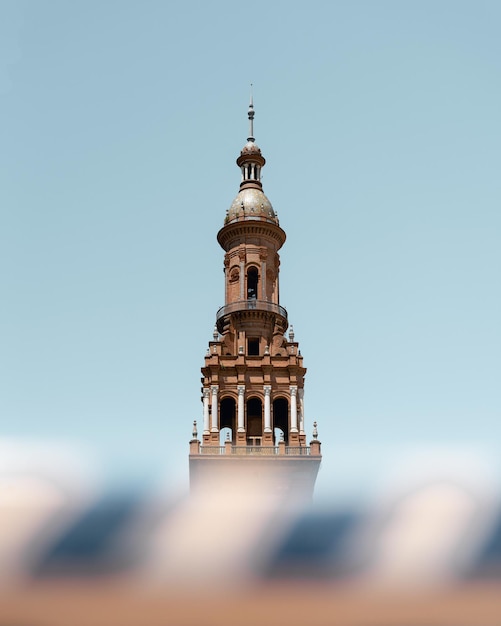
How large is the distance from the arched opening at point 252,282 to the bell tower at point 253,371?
8 cm

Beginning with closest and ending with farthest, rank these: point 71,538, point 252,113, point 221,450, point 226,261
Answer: point 71,538 < point 221,450 < point 226,261 < point 252,113

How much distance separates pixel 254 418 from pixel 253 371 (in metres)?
3.88

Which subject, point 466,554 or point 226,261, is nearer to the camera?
point 466,554

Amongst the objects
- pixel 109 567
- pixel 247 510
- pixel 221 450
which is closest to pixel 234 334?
pixel 221 450

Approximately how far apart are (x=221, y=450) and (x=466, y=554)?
35.5m

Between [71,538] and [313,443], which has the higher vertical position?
[313,443]

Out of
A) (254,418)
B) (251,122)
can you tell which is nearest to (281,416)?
(254,418)

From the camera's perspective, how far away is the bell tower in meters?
58.7

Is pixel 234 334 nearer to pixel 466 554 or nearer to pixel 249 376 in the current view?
pixel 249 376

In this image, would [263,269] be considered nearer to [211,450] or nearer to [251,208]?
[251,208]

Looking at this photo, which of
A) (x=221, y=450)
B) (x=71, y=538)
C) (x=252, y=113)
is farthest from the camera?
(x=252, y=113)

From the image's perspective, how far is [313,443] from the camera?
5956 centimetres

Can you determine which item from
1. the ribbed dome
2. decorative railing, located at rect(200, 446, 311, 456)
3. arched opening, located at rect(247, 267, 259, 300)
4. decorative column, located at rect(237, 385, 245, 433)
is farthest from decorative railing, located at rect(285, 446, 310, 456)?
the ribbed dome

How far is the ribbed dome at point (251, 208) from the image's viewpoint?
68.6m
